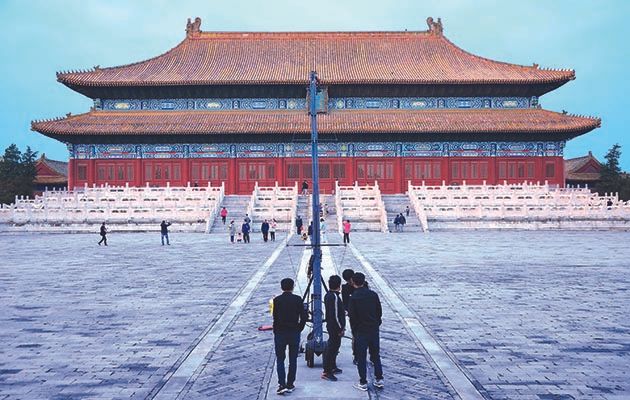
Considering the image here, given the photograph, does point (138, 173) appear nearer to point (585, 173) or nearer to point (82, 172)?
point (82, 172)

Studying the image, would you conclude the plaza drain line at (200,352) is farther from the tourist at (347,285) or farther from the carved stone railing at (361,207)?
the carved stone railing at (361,207)

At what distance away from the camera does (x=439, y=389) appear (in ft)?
20.9

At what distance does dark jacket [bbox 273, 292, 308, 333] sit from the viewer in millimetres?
6180

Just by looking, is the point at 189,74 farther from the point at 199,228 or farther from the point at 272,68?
the point at 199,228

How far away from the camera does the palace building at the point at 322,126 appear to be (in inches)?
1738

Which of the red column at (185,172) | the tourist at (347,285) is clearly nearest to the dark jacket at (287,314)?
the tourist at (347,285)

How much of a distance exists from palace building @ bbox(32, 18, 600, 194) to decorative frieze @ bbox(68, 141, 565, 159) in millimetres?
73

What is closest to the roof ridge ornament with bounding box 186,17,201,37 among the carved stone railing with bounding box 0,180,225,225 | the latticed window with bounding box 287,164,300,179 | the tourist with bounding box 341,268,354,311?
the latticed window with bounding box 287,164,300,179

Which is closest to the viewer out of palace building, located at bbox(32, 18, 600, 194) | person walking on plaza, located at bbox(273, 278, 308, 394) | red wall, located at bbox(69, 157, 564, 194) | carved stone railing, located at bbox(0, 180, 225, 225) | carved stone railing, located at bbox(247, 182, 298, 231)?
person walking on plaza, located at bbox(273, 278, 308, 394)

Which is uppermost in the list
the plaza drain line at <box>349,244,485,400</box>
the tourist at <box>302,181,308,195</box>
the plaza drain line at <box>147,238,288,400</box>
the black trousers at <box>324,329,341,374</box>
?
the tourist at <box>302,181,308,195</box>

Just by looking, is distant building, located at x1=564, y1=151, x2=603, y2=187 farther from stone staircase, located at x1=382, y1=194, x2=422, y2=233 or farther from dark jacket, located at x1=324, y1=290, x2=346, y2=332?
dark jacket, located at x1=324, y1=290, x2=346, y2=332

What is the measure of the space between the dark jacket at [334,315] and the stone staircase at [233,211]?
2603 cm

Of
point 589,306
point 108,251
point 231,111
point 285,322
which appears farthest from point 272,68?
point 285,322

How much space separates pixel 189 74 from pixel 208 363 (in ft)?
138
